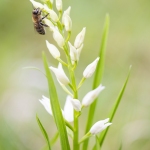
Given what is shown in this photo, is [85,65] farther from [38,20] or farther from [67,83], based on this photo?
[67,83]

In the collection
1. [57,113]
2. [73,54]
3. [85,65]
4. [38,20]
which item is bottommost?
[85,65]

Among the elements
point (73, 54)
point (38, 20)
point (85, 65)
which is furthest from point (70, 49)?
point (85, 65)

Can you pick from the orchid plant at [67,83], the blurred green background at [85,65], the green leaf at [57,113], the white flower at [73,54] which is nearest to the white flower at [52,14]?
the orchid plant at [67,83]

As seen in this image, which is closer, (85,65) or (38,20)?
(38,20)

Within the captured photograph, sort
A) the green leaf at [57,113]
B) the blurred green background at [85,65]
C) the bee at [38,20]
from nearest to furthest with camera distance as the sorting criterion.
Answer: the green leaf at [57,113], the bee at [38,20], the blurred green background at [85,65]

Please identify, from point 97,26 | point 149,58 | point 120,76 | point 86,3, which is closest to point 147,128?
point 120,76

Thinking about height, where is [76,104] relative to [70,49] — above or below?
below

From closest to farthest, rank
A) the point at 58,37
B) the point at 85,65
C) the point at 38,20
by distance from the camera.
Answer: the point at 58,37
the point at 38,20
the point at 85,65

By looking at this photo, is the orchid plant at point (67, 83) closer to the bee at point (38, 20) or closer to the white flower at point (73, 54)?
the white flower at point (73, 54)

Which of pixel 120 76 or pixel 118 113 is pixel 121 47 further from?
pixel 118 113
